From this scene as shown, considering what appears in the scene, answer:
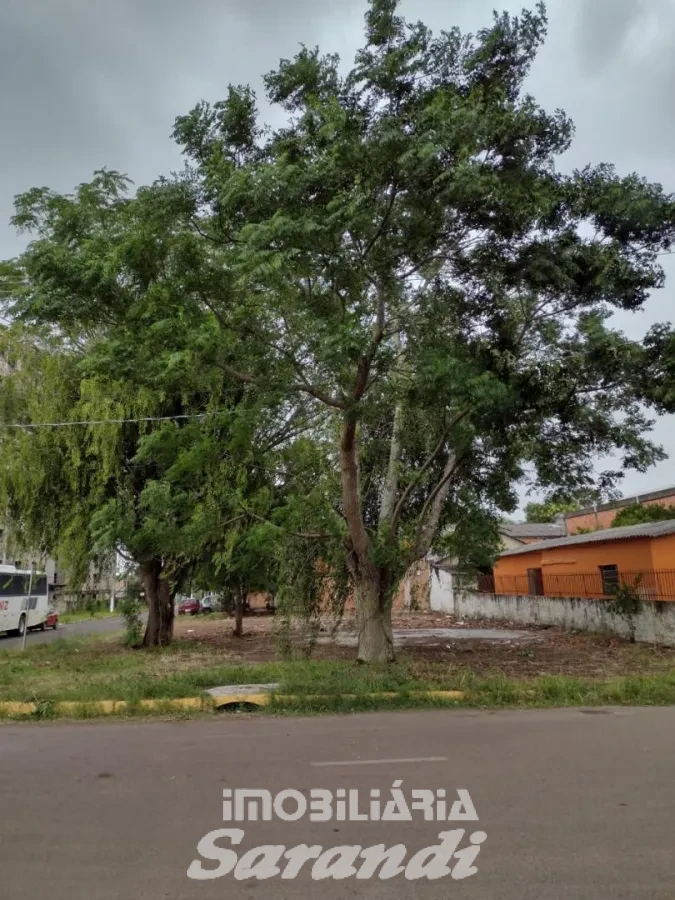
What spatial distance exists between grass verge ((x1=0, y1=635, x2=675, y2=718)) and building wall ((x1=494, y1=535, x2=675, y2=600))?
6662 millimetres

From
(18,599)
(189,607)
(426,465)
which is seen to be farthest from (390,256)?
(189,607)

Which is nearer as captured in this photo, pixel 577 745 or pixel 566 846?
pixel 566 846

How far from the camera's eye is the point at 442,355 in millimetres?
10523

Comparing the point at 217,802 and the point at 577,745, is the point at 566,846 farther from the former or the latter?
the point at 577,745

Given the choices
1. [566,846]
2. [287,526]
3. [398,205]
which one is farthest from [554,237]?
[566,846]

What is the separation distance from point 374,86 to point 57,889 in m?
10.5

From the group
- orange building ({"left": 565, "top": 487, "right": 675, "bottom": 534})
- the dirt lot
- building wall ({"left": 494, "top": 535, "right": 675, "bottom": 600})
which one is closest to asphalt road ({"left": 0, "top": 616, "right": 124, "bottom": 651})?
the dirt lot

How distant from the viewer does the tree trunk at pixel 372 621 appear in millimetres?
13148

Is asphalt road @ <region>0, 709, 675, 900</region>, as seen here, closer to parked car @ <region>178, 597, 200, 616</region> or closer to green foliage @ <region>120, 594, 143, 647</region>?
green foliage @ <region>120, 594, 143, 647</region>

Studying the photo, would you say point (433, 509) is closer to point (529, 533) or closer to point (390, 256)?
point (390, 256)

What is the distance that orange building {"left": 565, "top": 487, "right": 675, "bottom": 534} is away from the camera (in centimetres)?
3991

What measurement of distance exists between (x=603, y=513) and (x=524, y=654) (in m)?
32.9

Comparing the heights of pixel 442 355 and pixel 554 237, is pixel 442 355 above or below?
below

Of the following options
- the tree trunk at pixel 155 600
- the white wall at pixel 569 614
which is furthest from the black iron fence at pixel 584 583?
the tree trunk at pixel 155 600
